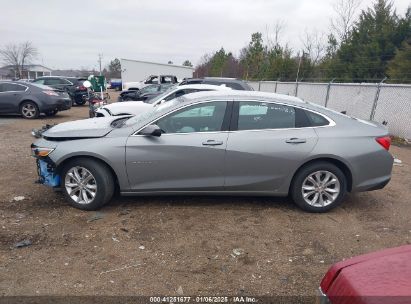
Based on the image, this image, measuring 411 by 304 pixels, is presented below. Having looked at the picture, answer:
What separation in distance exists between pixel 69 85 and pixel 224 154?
57.8 ft

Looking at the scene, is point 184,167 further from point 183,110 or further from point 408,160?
point 408,160

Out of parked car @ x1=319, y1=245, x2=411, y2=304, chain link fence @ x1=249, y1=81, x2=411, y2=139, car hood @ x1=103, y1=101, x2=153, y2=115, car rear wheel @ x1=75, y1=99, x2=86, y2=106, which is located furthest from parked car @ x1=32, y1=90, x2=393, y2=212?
car rear wheel @ x1=75, y1=99, x2=86, y2=106

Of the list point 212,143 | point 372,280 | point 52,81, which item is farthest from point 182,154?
point 52,81

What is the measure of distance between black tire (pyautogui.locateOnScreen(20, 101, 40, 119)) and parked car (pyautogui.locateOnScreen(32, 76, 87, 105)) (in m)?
5.80

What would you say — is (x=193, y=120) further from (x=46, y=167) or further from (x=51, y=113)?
(x=51, y=113)

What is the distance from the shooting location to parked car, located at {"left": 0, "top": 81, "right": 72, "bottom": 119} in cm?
1355

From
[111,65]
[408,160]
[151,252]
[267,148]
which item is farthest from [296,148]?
[111,65]

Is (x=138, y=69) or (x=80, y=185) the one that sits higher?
(x=138, y=69)

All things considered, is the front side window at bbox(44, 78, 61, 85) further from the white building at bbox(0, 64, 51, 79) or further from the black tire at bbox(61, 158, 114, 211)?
the white building at bbox(0, 64, 51, 79)

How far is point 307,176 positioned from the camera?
4789mm

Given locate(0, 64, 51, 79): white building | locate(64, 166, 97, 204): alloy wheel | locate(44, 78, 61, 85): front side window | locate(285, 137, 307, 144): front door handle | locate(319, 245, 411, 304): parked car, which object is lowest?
locate(0, 64, 51, 79): white building

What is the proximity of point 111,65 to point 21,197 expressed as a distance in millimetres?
108775

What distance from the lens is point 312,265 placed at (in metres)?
3.66

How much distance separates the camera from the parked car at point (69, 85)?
19469 mm
